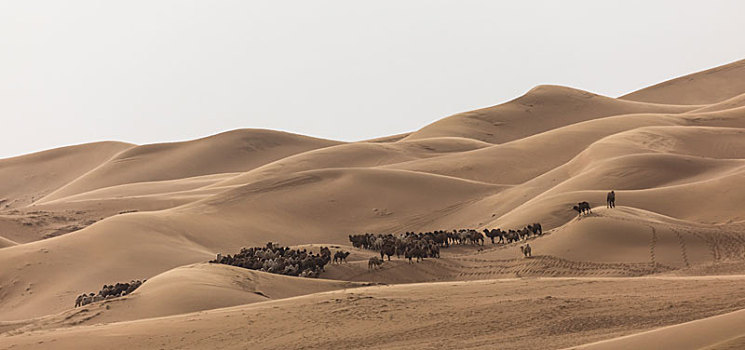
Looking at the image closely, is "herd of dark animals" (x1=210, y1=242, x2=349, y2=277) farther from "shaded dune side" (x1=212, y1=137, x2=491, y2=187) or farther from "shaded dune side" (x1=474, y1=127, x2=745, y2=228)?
"shaded dune side" (x1=212, y1=137, x2=491, y2=187)

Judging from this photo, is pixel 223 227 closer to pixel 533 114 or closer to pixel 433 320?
pixel 433 320

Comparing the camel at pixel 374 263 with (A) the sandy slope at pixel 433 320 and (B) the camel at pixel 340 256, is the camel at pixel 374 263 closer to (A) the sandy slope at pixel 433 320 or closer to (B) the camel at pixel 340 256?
(B) the camel at pixel 340 256

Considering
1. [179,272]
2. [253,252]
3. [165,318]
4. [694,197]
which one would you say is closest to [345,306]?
[165,318]

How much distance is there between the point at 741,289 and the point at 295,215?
2333 cm

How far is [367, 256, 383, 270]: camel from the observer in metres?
21.8

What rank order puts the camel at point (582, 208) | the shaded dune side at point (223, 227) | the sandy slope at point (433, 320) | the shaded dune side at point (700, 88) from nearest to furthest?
the sandy slope at point (433, 320) → the camel at point (582, 208) → the shaded dune side at point (223, 227) → the shaded dune side at point (700, 88)

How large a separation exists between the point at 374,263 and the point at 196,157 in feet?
208

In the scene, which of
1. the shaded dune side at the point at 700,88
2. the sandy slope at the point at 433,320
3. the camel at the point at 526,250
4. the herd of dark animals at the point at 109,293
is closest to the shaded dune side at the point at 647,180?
the camel at the point at 526,250

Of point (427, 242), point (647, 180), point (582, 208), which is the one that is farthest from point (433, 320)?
point (647, 180)

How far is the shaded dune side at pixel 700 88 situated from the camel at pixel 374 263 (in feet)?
257

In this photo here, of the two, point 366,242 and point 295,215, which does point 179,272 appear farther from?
point 295,215

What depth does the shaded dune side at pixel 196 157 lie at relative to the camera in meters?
78.4

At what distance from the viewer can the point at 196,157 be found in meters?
82.8

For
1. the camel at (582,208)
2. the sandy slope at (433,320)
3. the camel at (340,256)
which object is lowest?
the sandy slope at (433,320)
